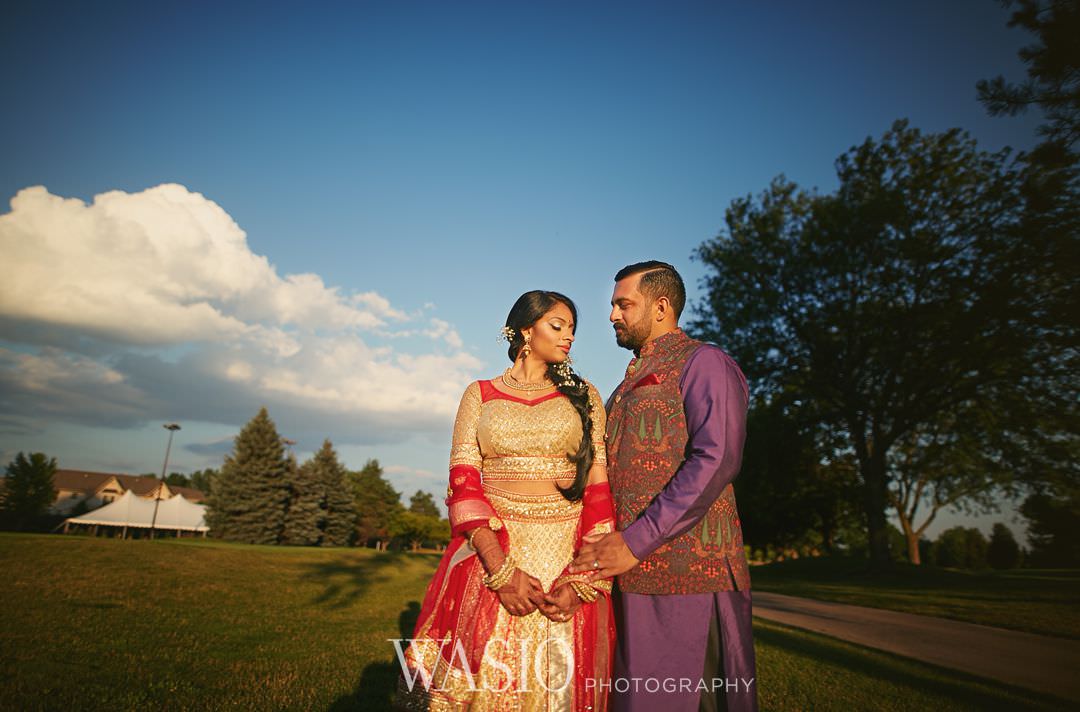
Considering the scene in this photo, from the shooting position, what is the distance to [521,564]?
2996 millimetres

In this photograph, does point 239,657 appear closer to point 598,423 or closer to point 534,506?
point 534,506

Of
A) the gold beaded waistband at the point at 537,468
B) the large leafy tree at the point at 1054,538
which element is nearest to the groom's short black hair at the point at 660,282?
the gold beaded waistband at the point at 537,468

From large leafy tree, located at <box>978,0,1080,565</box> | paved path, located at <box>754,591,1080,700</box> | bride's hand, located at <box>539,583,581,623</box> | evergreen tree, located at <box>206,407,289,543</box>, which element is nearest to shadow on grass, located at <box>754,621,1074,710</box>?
paved path, located at <box>754,591,1080,700</box>

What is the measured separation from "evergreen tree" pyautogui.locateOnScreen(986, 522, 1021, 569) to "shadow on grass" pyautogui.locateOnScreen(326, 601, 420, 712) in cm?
4758

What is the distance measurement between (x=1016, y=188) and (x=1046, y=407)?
20.7 ft

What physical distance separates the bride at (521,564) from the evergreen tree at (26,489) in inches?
2422

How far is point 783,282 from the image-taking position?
22172 millimetres

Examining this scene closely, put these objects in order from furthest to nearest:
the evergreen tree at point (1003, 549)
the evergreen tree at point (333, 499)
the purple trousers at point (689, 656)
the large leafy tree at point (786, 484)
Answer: the evergreen tree at point (333, 499) → the evergreen tree at point (1003, 549) → the large leafy tree at point (786, 484) → the purple trousers at point (689, 656)

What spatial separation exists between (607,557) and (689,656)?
536 mm

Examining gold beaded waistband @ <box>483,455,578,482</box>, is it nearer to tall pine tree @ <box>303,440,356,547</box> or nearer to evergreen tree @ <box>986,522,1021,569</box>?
evergreen tree @ <box>986,522,1021,569</box>

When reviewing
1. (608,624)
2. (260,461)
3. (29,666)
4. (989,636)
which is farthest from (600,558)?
(260,461)

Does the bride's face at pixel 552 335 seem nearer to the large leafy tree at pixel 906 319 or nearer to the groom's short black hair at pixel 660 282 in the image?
the groom's short black hair at pixel 660 282

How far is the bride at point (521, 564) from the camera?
2824 millimetres

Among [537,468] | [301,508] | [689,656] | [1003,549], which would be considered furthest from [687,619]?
[301,508]
